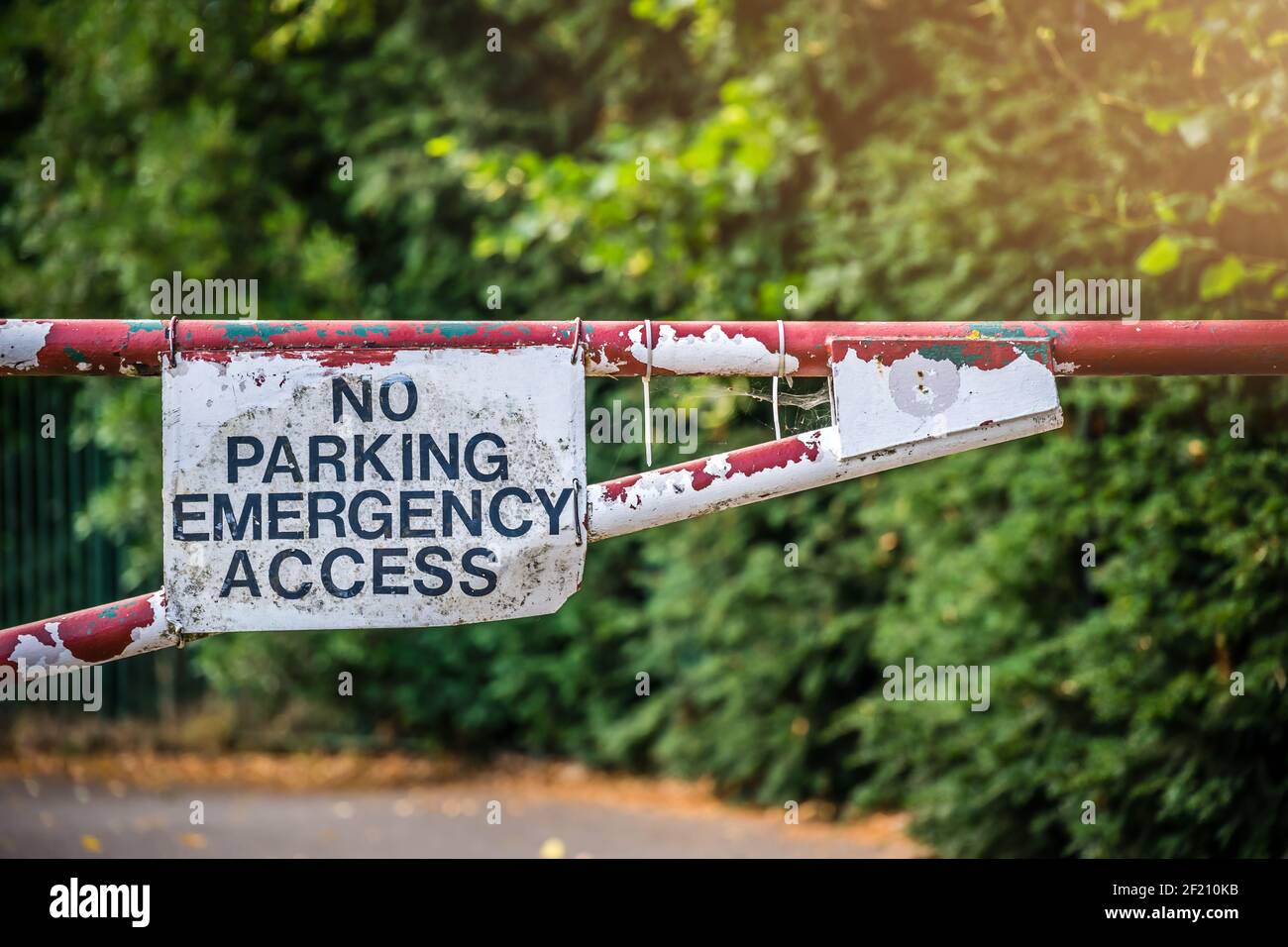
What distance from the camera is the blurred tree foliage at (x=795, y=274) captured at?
12.2 ft

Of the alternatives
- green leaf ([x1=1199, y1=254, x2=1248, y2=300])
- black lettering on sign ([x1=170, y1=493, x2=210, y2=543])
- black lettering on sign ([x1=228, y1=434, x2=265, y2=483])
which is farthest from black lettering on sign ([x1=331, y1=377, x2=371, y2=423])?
green leaf ([x1=1199, y1=254, x2=1248, y2=300])

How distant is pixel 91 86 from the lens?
22.9ft

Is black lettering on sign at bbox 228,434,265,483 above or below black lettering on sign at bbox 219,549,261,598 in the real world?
above

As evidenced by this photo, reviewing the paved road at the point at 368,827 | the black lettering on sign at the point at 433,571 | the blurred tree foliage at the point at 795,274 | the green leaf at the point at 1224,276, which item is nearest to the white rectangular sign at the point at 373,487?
the black lettering on sign at the point at 433,571

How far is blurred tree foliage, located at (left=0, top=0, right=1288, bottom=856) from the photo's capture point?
3719 millimetres

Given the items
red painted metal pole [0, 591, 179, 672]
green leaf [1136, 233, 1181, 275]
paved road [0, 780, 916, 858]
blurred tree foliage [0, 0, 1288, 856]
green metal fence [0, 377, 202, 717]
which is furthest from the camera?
green metal fence [0, 377, 202, 717]

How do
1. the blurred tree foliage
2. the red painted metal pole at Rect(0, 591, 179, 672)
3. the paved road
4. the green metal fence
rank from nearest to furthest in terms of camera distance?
the red painted metal pole at Rect(0, 591, 179, 672)
the blurred tree foliage
the paved road
the green metal fence

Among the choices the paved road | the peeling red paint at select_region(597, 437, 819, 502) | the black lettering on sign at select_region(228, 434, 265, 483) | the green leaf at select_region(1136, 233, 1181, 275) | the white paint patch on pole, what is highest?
the green leaf at select_region(1136, 233, 1181, 275)

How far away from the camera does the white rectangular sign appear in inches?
71.2

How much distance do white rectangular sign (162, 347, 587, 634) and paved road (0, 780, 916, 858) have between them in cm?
357

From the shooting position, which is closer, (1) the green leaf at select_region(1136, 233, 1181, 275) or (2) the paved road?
(1) the green leaf at select_region(1136, 233, 1181, 275)

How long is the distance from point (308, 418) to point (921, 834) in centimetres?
348

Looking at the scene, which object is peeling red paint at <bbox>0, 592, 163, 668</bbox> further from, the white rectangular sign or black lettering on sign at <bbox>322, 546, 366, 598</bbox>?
black lettering on sign at <bbox>322, 546, 366, 598</bbox>
